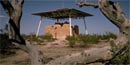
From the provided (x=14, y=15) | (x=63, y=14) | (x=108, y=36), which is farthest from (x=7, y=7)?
(x=63, y=14)

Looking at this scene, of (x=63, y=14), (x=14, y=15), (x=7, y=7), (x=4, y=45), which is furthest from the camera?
(x=63, y=14)

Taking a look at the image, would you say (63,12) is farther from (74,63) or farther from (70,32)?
(74,63)

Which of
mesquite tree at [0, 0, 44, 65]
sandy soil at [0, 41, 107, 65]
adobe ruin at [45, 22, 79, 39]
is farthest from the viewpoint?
adobe ruin at [45, 22, 79, 39]

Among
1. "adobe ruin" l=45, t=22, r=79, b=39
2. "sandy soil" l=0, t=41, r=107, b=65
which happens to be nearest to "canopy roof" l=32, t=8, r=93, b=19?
"adobe ruin" l=45, t=22, r=79, b=39

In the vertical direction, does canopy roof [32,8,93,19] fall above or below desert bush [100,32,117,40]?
above

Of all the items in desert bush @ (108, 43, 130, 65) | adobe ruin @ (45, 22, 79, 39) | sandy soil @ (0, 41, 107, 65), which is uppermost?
desert bush @ (108, 43, 130, 65)

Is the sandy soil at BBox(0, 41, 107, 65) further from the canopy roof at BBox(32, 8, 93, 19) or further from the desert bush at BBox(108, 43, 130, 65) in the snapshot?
the canopy roof at BBox(32, 8, 93, 19)

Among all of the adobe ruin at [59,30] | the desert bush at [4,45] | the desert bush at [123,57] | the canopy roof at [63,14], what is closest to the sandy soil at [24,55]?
the desert bush at [4,45]

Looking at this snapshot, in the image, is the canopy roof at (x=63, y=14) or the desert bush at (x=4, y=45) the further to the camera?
the canopy roof at (x=63, y=14)

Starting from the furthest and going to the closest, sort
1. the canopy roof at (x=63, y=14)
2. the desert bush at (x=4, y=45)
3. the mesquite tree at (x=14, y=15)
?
the canopy roof at (x=63, y=14), the desert bush at (x=4, y=45), the mesquite tree at (x=14, y=15)

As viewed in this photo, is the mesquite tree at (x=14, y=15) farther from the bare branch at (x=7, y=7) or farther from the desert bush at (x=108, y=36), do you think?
the desert bush at (x=108, y=36)

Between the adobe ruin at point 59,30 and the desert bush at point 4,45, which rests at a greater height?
the desert bush at point 4,45

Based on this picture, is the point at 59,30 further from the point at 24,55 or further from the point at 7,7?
the point at 7,7

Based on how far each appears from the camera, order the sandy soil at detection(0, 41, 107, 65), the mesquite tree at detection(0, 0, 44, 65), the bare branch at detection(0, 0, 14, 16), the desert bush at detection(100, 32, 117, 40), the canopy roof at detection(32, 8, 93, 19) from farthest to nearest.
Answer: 1. the canopy roof at detection(32, 8, 93, 19)
2. the desert bush at detection(100, 32, 117, 40)
3. the sandy soil at detection(0, 41, 107, 65)
4. the mesquite tree at detection(0, 0, 44, 65)
5. the bare branch at detection(0, 0, 14, 16)
